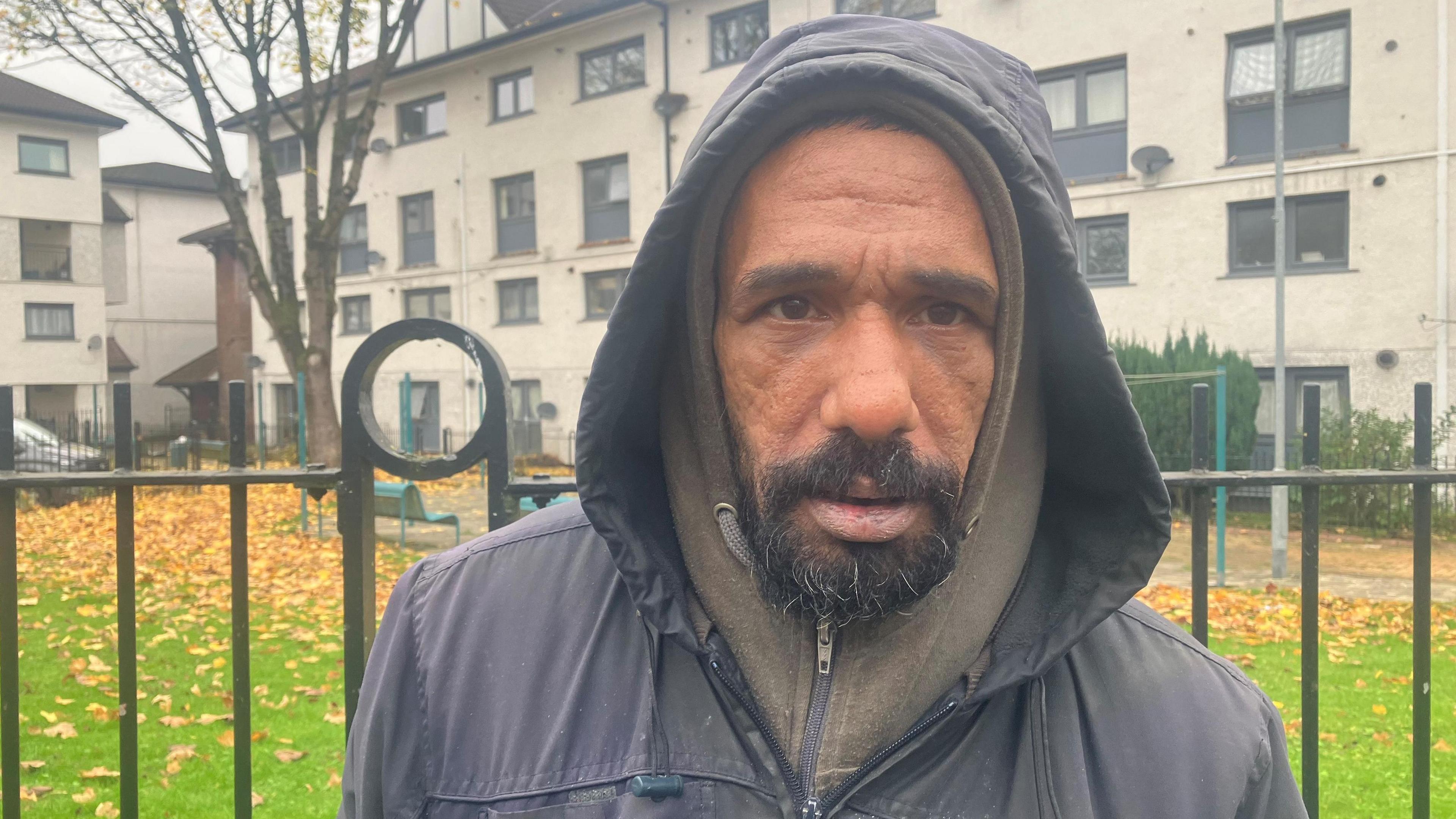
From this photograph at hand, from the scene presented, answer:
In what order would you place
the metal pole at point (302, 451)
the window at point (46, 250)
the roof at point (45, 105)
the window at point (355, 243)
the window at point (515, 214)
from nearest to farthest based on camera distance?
the metal pole at point (302, 451)
the window at point (515, 214)
the window at point (355, 243)
the roof at point (45, 105)
the window at point (46, 250)

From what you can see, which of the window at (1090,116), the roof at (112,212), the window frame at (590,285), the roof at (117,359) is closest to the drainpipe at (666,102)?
the window frame at (590,285)

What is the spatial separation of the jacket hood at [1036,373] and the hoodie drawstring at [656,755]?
0.06 metres

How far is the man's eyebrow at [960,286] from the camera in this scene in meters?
1.43

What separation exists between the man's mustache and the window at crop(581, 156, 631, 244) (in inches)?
945

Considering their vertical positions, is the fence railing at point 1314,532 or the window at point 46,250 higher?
the window at point 46,250

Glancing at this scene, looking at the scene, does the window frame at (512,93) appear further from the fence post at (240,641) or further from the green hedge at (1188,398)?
the fence post at (240,641)

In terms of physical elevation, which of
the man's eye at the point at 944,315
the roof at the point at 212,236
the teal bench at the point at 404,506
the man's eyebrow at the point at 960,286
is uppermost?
the roof at the point at 212,236

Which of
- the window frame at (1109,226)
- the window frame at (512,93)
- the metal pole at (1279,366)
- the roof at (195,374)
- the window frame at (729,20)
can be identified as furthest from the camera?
the roof at (195,374)

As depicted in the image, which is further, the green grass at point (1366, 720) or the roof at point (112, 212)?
the roof at point (112, 212)

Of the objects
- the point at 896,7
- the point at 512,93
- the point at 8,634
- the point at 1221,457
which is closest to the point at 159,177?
the point at 512,93

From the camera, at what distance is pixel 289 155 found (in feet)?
108

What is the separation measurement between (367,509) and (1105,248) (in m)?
18.2

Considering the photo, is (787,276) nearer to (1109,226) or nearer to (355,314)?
(1109,226)

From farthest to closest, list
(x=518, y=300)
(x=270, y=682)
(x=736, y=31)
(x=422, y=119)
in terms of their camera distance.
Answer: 1. (x=422, y=119)
2. (x=518, y=300)
3. (x=736, y=31)
4. (x=270, y=682)
